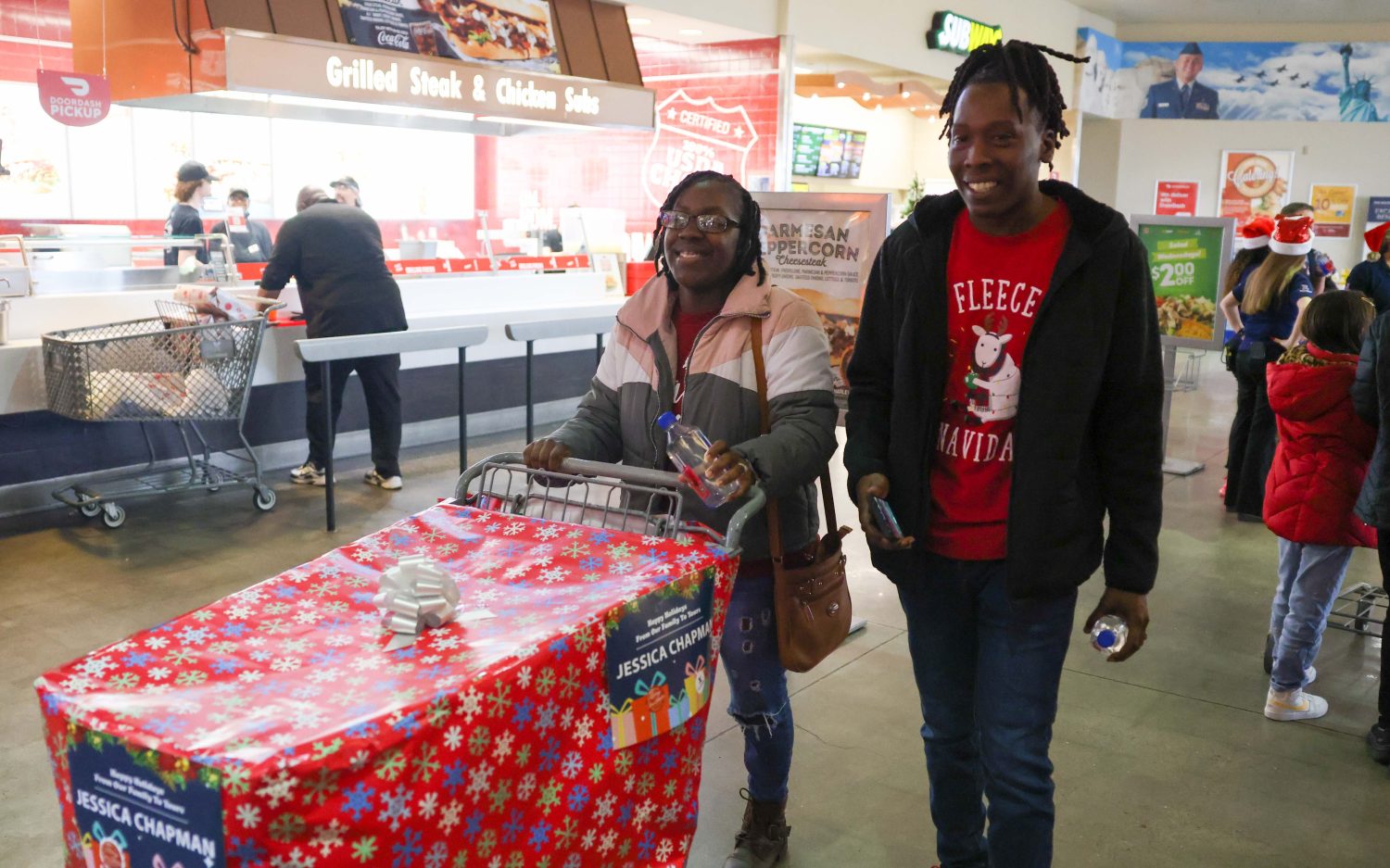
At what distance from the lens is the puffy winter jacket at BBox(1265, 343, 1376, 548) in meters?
3.67

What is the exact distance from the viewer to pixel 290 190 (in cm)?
1214

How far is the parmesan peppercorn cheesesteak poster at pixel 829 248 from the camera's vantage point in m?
4.70

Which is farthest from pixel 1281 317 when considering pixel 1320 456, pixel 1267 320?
pixel 1320 456

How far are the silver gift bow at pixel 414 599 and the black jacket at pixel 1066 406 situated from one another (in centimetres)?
84

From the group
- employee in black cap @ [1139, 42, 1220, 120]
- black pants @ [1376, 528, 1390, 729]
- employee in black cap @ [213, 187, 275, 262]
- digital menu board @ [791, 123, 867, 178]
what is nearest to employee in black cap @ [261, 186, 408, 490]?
employee in black cap @ [213, 187, 275, 262]

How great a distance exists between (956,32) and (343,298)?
8669 mm

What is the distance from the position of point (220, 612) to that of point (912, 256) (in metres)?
1.32

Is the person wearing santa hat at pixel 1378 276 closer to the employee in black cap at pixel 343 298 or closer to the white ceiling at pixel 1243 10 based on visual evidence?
the employee in black cap at pixel 343 298

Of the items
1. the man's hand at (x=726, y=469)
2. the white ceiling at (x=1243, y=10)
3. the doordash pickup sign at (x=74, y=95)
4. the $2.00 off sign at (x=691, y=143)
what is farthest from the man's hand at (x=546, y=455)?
the white ceiling at (x=1243, y=10)

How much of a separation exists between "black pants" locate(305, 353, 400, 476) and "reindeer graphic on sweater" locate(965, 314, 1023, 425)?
195 inches

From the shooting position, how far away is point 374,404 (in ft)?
21.8

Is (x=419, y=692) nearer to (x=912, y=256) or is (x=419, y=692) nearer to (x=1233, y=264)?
(x=912, y=256)

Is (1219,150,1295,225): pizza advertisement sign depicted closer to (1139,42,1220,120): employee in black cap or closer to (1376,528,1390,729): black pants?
(1139,42,1220,120): employee in black cap

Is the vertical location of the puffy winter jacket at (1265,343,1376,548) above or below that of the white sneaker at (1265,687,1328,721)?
above
